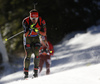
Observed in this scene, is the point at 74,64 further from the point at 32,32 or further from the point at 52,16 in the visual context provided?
the point at 52,16

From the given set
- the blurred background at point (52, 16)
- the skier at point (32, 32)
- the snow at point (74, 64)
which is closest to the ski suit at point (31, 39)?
the skier at point (32, 32)

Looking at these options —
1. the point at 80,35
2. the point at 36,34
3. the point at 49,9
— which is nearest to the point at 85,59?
A: the point at 36,34

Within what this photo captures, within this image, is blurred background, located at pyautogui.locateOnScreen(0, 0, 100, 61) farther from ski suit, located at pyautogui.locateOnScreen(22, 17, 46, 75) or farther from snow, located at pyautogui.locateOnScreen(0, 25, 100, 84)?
ski suit, located at pyautogui.locateOnScreen(22, 17, 46, 75)

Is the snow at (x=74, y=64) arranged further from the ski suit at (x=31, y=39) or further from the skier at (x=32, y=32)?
the skier at (x=32, y=32)

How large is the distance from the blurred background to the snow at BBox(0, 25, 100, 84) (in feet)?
3.02

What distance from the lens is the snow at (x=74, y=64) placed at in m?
3.40

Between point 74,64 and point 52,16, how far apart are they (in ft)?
20.7

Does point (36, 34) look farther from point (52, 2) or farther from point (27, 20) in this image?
point (52, 2)

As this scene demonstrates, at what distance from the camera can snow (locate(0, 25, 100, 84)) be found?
340 centimetres

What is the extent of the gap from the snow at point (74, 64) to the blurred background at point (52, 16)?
92 cm

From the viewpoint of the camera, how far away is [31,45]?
17.4ft

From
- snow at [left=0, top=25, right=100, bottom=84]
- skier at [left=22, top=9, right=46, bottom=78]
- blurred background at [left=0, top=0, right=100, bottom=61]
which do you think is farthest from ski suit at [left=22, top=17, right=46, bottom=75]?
blurred background at [left=0, top=0, right=100, bottom=61]

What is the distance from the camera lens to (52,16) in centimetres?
1258

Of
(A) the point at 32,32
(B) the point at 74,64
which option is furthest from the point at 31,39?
(B) the point at 74,64
